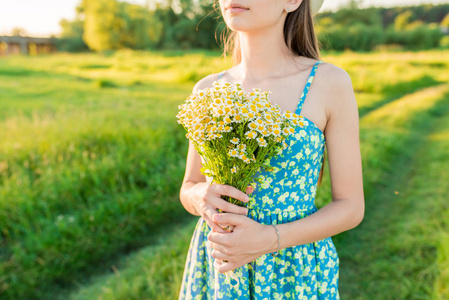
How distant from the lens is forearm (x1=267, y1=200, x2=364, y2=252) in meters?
1.39

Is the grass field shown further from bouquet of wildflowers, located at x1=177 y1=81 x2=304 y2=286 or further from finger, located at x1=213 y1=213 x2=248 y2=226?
finger, located at x1=213 y1=213 x2=248 y2=226

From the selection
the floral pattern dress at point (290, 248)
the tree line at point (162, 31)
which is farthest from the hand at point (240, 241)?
the tree line at point (162, 31)

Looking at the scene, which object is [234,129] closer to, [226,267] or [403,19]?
[226,267]

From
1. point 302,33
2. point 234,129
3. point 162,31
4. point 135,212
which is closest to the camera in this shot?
point 234,129

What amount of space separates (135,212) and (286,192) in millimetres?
3543

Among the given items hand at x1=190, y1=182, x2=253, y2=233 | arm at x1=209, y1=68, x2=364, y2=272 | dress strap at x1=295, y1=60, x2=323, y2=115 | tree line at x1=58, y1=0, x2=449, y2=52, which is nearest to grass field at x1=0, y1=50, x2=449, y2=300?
dress strap at x1=295, y1=60, x2=323, y2=115

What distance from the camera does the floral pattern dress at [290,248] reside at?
1468 mm

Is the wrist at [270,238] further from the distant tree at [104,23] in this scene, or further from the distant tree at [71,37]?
the distant tree at [71,37]

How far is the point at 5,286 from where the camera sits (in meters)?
3.51

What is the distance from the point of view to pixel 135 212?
4738 mm

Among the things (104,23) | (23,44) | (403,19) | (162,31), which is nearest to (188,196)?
(104,23)

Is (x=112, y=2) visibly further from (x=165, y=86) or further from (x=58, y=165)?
(x=58, y=165)

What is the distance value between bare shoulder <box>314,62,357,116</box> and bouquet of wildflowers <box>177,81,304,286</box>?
0.20m

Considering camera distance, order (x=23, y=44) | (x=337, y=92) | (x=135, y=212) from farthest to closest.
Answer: (x=23, y=44)
(x=135, y=212)
(x=337, y=92)
